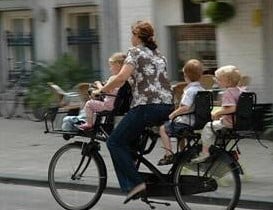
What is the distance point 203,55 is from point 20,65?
582 cm

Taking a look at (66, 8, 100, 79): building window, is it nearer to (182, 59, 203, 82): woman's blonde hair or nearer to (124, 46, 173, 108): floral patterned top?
(182, 59, 203, 82): woman's blonde hair

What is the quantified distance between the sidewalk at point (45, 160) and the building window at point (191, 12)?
2892mm

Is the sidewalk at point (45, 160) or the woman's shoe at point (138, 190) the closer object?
the woman's shoe at point (138, 190)

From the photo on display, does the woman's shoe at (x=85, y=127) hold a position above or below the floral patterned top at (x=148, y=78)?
below

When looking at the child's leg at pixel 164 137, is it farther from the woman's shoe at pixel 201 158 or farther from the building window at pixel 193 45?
the building window at pixel 193 45

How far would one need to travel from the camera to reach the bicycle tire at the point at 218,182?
7.44 m

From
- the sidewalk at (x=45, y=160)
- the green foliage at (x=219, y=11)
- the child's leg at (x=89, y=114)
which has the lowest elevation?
the sidewalk at (x=45, y=160)

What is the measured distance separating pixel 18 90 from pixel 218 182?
11.7 m

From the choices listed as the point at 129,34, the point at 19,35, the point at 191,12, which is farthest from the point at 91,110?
the point at 19,35

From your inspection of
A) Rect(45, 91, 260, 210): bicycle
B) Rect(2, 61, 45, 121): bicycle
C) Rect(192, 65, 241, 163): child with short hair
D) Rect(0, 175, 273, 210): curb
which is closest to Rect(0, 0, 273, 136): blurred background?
Rect(2, 61, 45, 121): bicycle

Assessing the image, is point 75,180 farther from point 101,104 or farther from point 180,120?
point 180,120

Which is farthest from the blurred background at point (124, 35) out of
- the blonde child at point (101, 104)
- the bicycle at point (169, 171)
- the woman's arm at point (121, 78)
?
the woman's arm at point (121, 78)

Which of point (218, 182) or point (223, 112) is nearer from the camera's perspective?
point (218, 182)

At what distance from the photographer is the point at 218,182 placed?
24.7 feet
